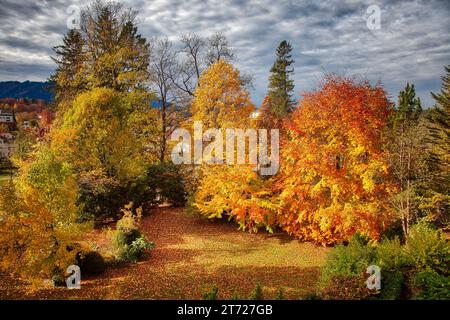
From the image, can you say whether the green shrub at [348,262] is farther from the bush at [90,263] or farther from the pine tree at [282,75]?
the pine tree at [282,75]

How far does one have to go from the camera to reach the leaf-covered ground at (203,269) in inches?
559

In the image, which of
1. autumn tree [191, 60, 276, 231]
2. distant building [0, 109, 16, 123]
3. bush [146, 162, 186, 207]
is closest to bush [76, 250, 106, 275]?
autumn tree [191, 60, 276, 231]

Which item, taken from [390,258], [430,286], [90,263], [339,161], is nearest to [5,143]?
[90,263]

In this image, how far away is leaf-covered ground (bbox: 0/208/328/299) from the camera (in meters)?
14.2

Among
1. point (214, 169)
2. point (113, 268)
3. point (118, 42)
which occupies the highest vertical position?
point (118, 42)

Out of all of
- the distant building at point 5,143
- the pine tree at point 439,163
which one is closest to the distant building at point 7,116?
the distant building at point 5,143

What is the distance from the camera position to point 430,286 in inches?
452

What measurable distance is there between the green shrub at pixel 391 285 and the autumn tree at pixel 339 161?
5970 millimetres

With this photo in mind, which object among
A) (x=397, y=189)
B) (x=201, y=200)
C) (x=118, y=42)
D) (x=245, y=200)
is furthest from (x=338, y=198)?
(x=118, y=42)

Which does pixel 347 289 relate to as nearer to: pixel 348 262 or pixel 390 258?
pixel 348 262

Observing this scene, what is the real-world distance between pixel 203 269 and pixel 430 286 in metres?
9.53
